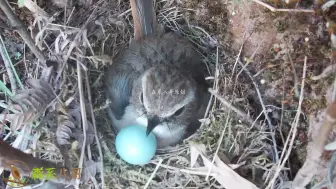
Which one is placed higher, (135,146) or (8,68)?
(8,68)

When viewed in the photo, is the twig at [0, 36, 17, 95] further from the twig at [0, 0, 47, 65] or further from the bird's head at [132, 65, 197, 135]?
the bird's head at [132, 65, 197, 135]

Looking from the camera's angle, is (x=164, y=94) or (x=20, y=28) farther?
(x=164, y=94)

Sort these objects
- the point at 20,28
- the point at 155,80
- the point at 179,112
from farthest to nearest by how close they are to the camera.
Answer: the point at 179,112 < the point at 155,80 < the point at 20,28

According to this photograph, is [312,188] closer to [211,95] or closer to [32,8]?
[211,95]

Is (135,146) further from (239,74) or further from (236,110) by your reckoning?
(239,74)

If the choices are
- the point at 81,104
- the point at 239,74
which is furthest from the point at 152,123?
the point at 239,74


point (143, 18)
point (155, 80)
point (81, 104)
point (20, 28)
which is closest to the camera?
point (20, 28)

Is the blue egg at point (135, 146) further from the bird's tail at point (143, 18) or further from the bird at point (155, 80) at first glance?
the bird's tail at point (143, 18)
